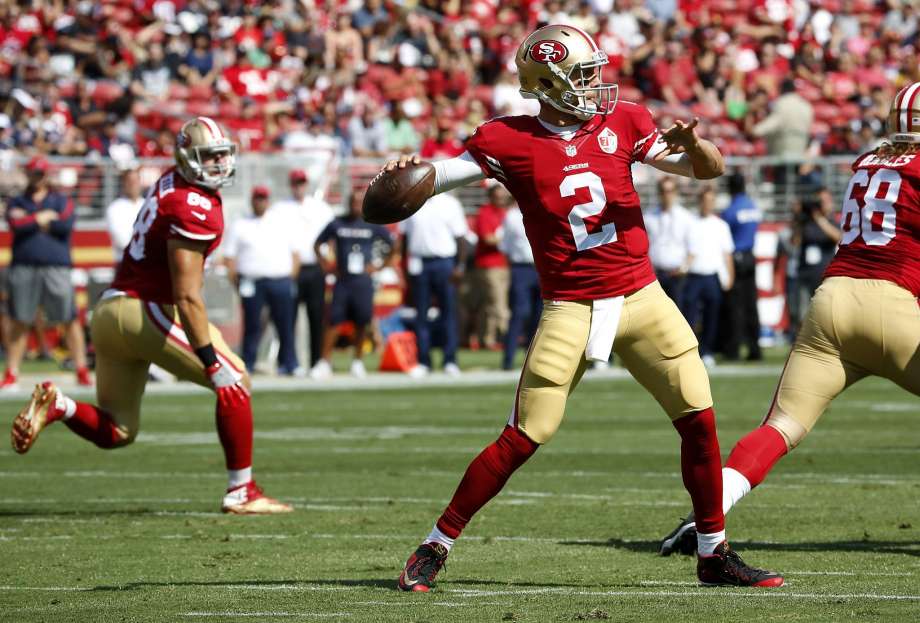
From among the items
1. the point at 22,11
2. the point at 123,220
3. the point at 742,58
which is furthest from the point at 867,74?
the point at 123,220

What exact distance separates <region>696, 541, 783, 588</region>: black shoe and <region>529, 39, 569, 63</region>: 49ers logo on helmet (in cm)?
179

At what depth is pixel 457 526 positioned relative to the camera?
5617 millimetres

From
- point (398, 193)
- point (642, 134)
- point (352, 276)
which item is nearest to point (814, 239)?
point (352, 276)

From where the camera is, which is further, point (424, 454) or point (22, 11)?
point (22, 11)

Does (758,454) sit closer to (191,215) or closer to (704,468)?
(704,468)

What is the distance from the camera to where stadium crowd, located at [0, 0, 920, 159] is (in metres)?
21.2

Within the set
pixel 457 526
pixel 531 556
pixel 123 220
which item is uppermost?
pixel 457 526

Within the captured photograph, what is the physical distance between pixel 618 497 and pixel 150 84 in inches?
603

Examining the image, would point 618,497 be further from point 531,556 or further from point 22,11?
point 22,11

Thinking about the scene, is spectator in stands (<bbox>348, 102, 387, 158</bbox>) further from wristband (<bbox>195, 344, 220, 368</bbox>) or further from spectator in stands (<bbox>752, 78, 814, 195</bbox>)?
wristband (<bbox>195, 344, 220, 368</bbox>)

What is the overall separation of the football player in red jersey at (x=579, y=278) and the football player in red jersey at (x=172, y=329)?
7.50 feet

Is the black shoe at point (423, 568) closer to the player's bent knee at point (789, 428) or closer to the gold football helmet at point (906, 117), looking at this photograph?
the player's bent knee at point (789, 428)

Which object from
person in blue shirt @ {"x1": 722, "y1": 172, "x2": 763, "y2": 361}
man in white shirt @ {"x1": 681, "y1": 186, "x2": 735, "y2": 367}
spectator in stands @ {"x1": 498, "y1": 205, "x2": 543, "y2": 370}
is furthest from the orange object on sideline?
person in blue shirt @ {"x1": 722, "y1": 172, "x2": 763, "y2": 361}

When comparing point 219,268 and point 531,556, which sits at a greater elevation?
point 531,556
